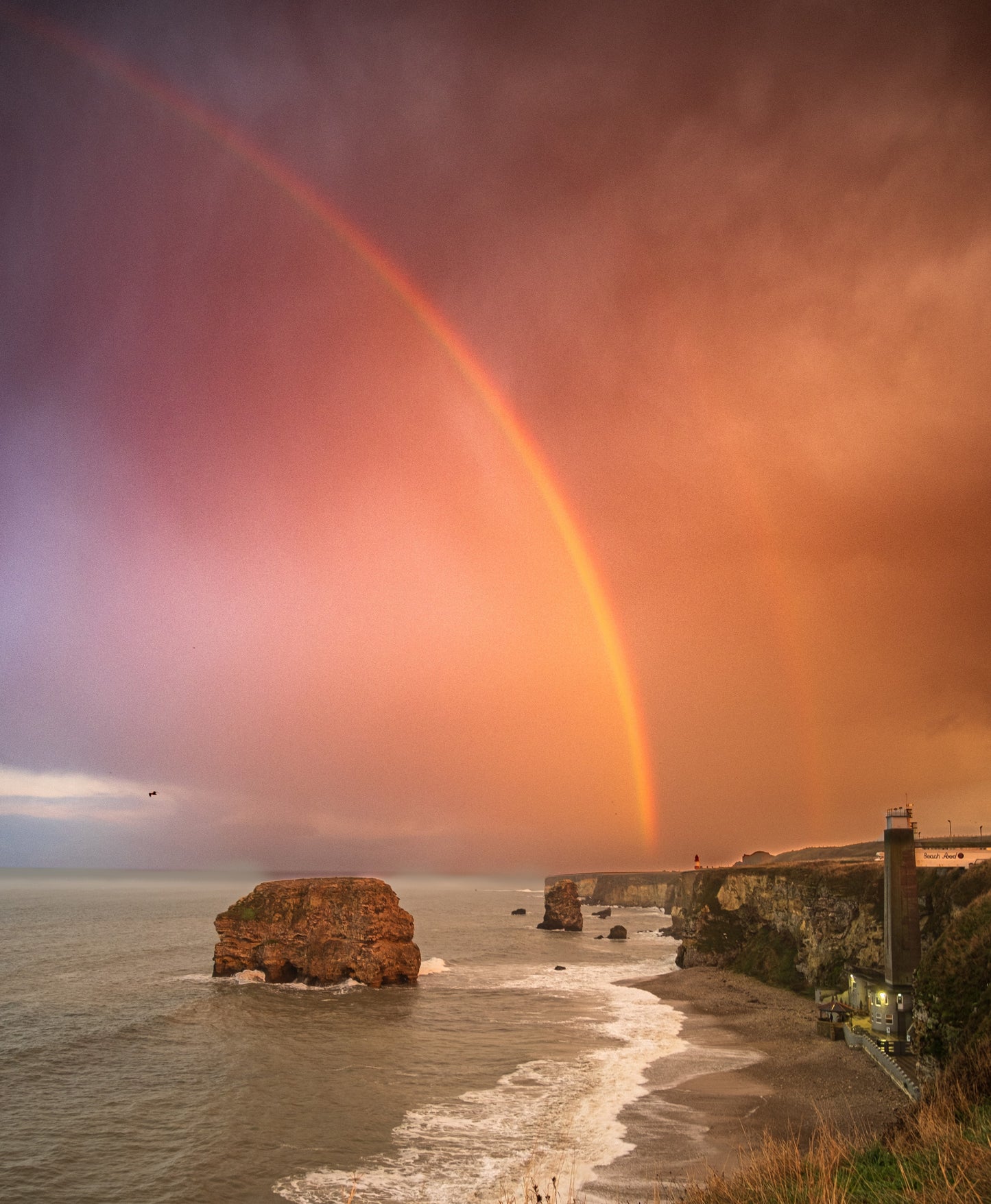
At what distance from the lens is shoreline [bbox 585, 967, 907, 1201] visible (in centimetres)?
2625

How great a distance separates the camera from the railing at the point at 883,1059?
3153cm

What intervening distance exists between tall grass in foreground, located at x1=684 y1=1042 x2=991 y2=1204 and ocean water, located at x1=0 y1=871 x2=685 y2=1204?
12.8m

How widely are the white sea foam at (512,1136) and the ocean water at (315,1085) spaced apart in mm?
119

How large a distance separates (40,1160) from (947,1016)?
107 feet

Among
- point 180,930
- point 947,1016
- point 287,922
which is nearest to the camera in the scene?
point 947,1016

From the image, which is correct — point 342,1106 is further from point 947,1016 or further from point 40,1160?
point 947,1016

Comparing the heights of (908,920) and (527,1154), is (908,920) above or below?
above

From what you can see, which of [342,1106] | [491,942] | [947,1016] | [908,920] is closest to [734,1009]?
[908,920]

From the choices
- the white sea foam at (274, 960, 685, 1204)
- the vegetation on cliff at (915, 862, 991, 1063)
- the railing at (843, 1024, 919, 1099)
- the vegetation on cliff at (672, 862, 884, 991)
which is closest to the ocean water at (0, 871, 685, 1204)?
the white sea foam at (274, 960, 685, 1204)

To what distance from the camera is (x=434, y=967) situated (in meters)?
84.1

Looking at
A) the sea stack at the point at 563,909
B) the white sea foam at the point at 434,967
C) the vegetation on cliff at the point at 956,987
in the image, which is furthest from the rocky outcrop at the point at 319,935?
the sea stack at the point at 563,909

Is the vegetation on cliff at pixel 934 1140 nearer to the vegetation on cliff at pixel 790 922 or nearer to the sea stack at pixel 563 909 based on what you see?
the vegetation on cliff at pixel 790 922

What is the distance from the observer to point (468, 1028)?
2096 inches

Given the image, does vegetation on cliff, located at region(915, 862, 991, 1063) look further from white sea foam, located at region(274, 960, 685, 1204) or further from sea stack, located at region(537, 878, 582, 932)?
sea stack, located at region(537, 878, 582, 932)
